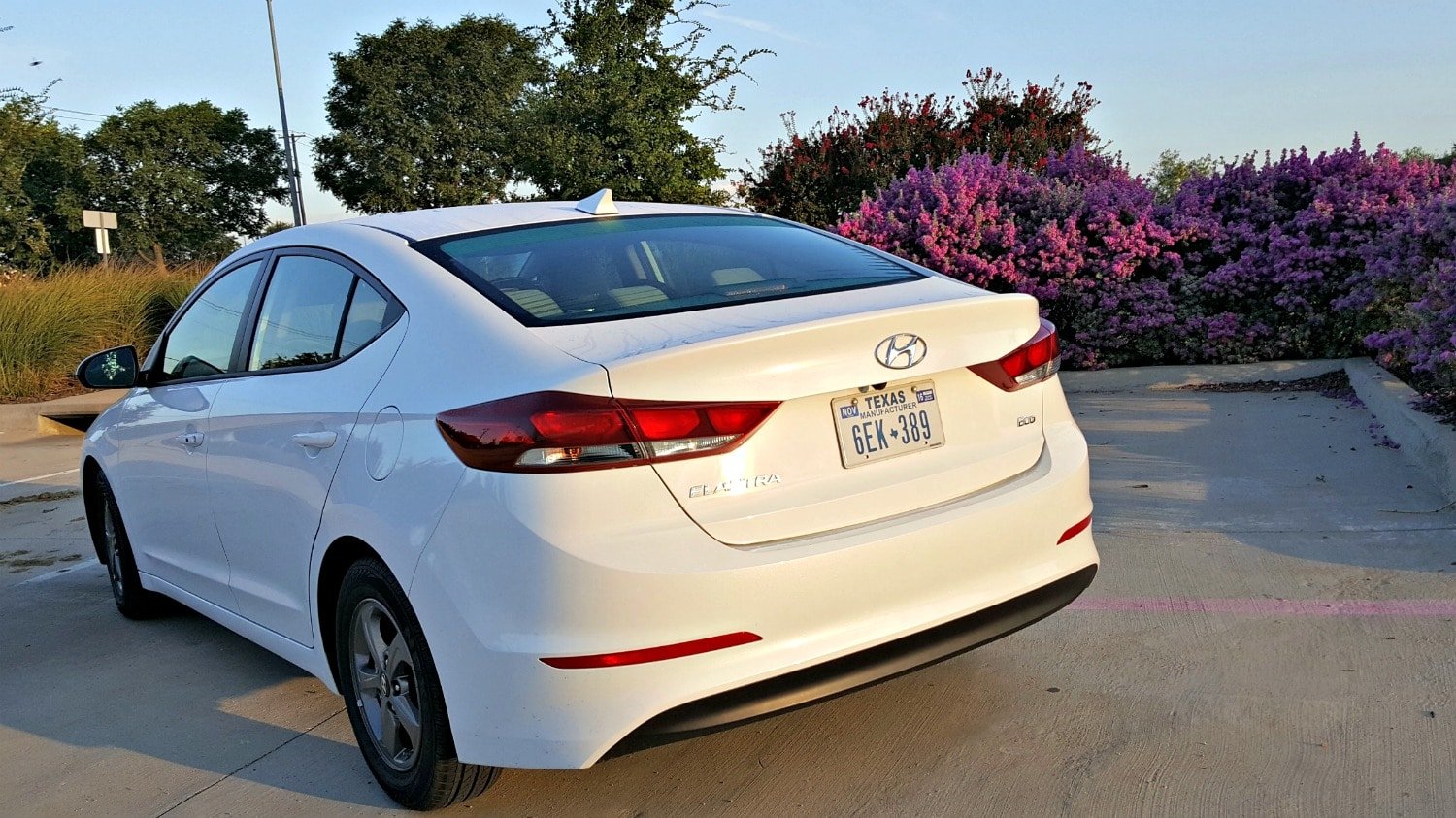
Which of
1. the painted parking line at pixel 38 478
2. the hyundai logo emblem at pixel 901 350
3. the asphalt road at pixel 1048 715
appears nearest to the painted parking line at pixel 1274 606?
the asphalt road at pixel 1048 715

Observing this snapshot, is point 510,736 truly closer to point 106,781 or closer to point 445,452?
point 445,452

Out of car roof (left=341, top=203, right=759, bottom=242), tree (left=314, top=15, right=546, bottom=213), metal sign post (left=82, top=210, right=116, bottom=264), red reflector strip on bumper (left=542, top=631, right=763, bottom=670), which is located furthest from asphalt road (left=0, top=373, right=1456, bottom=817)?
tree (left=314, top=15, right=546, bottom=213)

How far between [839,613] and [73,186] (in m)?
53.0

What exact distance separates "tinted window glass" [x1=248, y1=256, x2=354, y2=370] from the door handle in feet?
0.80

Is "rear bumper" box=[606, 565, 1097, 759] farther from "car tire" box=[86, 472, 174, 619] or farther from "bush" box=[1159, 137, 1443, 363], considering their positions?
"bush" box=[1159, 137, 1443, 363]

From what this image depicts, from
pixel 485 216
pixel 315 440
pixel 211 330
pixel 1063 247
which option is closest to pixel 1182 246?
pixel 1063 247

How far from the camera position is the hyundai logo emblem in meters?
3.00

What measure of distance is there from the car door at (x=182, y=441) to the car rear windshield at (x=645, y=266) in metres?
1.24

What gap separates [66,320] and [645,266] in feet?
48.6

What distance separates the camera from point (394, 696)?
10.7 feet

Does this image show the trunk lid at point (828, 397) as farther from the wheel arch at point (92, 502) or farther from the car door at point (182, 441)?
the wheel arch at point (92, 502)

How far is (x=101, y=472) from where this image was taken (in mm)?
5398

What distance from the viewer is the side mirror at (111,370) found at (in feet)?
16.1

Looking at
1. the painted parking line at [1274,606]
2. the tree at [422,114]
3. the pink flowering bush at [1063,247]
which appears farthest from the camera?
the tree at [422,114]
